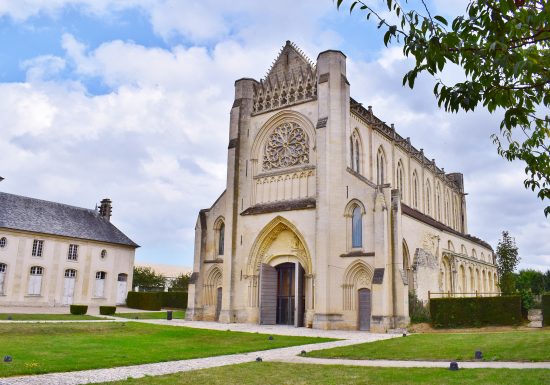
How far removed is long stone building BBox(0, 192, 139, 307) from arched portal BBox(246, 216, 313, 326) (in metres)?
21.4

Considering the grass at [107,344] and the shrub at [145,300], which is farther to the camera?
the shrub at [145,300]

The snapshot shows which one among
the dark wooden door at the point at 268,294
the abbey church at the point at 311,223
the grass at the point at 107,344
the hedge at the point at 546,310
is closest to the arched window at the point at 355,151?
the abbey church at the point at 311,223

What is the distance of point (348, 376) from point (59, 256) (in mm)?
39165

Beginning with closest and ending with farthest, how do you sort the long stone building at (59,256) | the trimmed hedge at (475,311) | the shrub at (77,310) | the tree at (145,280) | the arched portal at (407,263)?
1. the trimmed hedge at (475,311)
2. the arched portal at (407,263)
3. the shrub at (77,310)
4. the long stone building at (59,256)
5. the tree at (145,280)

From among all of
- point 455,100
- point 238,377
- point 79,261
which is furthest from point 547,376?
point 79,261

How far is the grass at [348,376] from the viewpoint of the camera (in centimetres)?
980

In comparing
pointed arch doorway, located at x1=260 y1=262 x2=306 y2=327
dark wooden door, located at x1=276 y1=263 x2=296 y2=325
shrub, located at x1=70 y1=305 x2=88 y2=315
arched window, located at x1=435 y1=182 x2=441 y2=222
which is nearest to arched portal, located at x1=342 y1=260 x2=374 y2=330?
pointed arch doorway, located at x1=260 y1=262 x2=306 y2=327

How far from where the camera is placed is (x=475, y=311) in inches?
1031

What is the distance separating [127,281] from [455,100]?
160 ft

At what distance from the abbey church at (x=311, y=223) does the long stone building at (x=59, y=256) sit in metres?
16.4

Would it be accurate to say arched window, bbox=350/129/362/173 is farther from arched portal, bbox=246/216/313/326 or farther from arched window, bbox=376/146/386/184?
arched portal, bbox=246/216/313/326

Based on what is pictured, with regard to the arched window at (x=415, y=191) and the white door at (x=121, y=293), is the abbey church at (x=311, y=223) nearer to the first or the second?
the arched window at (x=415, y=191)

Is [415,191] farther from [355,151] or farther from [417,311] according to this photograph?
[417,311]

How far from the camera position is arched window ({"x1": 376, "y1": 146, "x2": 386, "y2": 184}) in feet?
118
